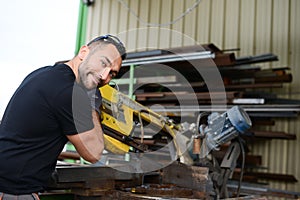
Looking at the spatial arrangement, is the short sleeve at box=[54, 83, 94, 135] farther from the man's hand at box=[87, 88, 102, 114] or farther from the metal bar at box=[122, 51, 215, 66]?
the metal bar at box=[122, 51, 215, 66]

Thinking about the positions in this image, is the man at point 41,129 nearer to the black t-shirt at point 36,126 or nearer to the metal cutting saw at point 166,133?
the black t-shirt at point 36,126

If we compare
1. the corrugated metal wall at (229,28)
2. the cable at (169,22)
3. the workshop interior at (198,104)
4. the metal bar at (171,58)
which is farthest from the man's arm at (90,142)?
the cable at (169,22)

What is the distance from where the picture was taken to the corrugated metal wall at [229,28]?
148 inches

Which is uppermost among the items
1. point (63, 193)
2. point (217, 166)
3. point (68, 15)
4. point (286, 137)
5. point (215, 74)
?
point (68, 15)

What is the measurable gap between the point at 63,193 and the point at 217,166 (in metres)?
0.99

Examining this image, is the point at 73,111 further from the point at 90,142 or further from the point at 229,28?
the point at 229,28

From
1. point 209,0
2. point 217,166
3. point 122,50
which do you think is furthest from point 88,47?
point 209,0

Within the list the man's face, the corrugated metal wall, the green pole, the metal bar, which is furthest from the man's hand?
the green pole

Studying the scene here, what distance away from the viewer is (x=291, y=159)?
367 cm

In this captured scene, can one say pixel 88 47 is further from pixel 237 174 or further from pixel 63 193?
pixel 237 174

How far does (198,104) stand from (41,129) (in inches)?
98.2

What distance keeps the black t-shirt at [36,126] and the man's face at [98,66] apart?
0.10m

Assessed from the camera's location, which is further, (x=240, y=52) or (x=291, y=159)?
(x=240, y=52)

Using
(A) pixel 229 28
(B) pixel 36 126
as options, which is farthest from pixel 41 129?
(A) pixel 229 28
